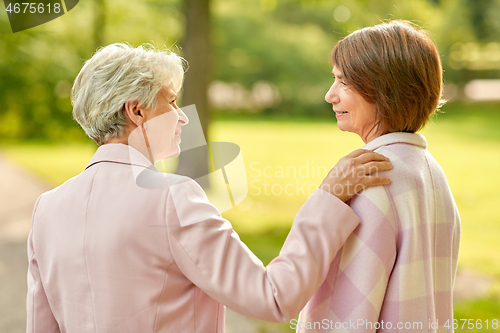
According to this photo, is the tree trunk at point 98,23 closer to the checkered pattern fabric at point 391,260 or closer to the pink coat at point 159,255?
the pink coat at point 159,255

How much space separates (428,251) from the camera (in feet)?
5.06

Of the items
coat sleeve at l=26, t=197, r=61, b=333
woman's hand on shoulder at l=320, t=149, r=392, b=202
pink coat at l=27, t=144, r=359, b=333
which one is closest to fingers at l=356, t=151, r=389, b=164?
woman's hand on shoulder at l=320, t=149, r=392, b=202

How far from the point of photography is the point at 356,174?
152 cm

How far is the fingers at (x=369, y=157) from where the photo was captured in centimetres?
153

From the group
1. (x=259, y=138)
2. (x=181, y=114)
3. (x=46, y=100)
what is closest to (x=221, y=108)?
(x=259, y=138)

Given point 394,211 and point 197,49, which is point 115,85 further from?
point 197,49

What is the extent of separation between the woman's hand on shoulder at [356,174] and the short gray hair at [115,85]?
27.0 inches

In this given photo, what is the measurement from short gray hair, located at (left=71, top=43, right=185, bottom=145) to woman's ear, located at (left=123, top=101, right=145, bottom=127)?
0.01 m

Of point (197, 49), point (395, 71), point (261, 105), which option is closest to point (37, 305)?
point (395, 71)

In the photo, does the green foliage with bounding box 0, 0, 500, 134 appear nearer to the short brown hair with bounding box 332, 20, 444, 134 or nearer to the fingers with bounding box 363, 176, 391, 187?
the short brown hair with bounding box 332, 20, 444, 134

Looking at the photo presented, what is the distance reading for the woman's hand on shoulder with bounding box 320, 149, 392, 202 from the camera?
151 cm

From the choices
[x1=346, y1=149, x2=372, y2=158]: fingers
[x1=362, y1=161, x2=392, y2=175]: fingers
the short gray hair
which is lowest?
[x1=362, y1=161, x2=392, y2=175]: fingers

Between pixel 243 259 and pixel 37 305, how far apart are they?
2.69ft

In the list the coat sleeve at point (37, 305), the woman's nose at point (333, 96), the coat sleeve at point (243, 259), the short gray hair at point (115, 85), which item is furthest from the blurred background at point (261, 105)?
the coat sleeve at point (37, 305)
